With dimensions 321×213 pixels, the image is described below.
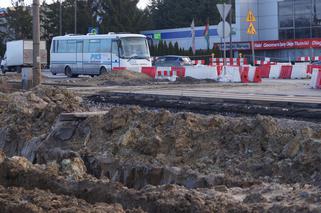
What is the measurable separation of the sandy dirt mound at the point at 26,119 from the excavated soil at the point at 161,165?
7cm

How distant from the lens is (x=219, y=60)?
5475cm

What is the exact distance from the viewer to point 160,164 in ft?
37.7

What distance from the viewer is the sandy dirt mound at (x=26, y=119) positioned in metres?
15.5

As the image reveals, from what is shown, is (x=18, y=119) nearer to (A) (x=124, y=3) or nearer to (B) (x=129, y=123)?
(B) (x=129, y=123)

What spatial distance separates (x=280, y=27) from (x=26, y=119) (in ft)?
175

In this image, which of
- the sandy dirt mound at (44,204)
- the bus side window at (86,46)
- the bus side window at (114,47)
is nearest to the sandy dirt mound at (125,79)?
the bus side window at (114,47)

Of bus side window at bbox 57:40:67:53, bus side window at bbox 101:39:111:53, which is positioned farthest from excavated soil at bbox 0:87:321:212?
bus side window at bbox 57:40:67:53

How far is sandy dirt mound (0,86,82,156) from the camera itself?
15.5 metres

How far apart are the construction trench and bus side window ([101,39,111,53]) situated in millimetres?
25607

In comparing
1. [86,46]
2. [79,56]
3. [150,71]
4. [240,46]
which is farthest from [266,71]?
[240,46]

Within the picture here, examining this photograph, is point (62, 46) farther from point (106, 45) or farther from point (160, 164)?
point (160, 164)

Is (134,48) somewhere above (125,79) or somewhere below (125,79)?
above

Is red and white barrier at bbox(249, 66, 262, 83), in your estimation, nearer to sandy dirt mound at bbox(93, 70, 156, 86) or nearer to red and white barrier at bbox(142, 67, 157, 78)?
sandy dirt mound at bbox(93, 70, 156, 86)

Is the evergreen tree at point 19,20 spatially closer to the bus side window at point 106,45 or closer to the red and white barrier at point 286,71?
the bus side window at point 106,45
